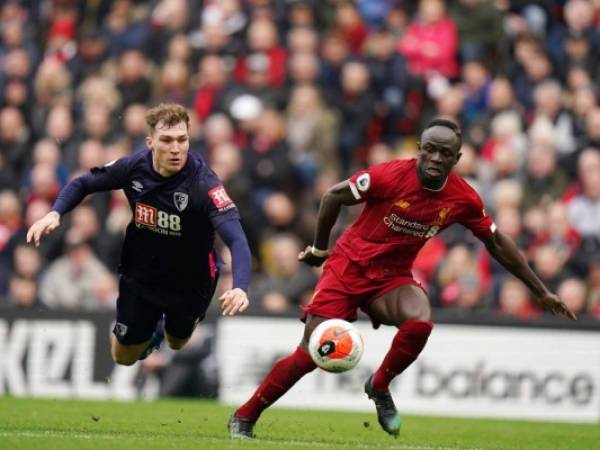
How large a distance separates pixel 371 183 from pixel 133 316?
99.9 inches

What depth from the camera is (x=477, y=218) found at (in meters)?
11.0

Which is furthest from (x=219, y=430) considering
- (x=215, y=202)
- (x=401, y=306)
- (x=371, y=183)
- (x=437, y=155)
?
(x=437, y=155)

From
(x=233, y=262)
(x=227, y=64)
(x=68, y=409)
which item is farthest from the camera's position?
(x=227, y=64)

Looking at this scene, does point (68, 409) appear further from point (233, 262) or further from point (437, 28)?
point (437, 28)

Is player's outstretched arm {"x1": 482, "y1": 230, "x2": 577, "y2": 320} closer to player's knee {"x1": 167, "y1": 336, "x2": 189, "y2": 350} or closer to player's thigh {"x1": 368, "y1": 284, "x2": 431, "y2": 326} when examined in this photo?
player's thigh {"x1": 368, "y1": 284, "x2": 431, "y2": 326}

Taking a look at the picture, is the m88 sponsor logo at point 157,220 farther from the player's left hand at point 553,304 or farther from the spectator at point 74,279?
the spectator at point 74,279

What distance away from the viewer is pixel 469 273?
1672 centimetres

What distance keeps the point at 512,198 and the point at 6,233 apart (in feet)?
19.7

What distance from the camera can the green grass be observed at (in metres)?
10.1

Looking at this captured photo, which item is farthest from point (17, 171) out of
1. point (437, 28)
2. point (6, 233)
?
point (437, 28)

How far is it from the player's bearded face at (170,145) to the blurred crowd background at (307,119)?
6169 millimetres

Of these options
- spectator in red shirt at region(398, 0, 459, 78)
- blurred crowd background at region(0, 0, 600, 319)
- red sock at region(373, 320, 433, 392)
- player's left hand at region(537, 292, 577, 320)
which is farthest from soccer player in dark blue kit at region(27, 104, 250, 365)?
spectator in red shirt at region(398, 0, 459, 78)

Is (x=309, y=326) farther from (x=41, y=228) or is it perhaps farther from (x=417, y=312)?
(x=41, y=228)

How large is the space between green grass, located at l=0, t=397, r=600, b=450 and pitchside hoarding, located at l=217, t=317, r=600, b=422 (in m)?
0.97
